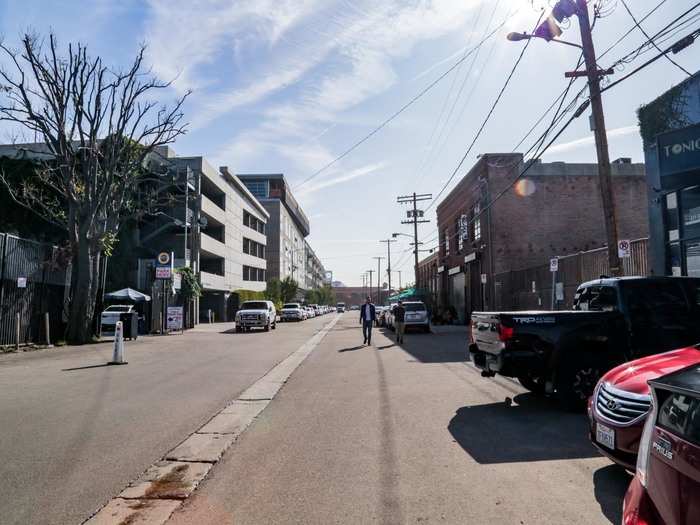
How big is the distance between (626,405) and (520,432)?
2.40 meters

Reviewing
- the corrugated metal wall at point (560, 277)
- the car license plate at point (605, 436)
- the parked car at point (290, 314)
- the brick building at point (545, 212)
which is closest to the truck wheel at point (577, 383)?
the car license plate at point (605, 436)

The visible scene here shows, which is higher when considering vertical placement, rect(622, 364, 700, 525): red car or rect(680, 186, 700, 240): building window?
rect(680, 186, 700, 240): building window

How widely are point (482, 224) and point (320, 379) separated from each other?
2570 centimetres

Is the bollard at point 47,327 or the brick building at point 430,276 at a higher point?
the brick building at point 430,276

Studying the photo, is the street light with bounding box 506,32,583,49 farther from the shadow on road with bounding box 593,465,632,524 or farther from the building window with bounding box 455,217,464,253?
the building window with bounding box 455,217,464,253

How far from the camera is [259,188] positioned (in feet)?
322

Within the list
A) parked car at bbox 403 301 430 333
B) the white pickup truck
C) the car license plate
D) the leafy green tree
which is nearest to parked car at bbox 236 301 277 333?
the white pickup truck

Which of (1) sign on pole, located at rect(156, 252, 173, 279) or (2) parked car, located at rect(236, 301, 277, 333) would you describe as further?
(2) parked car, located at rect(236, 301, 277, 333)

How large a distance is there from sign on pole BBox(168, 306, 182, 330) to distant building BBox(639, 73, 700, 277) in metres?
22.0

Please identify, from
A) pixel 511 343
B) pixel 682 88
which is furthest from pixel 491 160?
pixel 511 343

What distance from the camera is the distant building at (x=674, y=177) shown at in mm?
13805

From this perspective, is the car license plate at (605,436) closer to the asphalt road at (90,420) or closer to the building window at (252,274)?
the asphalt road at (90,420)

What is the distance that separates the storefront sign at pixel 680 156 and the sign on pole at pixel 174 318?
23.0 m

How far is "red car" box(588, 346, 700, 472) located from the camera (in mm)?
4238
